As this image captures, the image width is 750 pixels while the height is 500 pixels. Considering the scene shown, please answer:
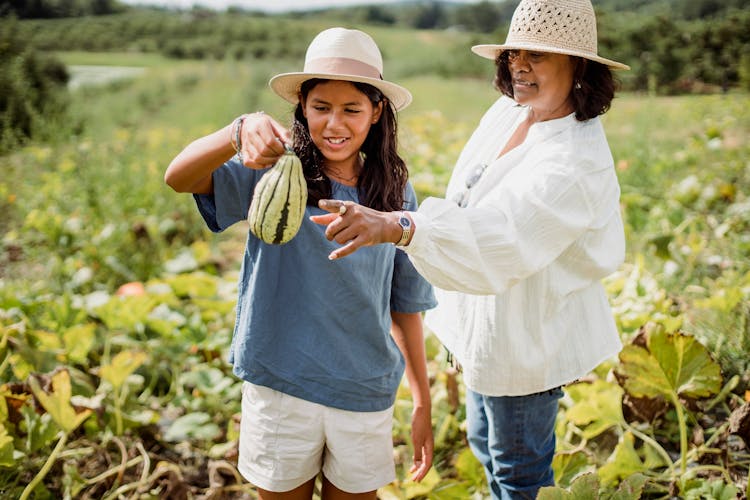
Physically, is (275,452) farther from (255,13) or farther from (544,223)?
(255,13)

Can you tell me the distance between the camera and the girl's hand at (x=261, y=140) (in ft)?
4.34

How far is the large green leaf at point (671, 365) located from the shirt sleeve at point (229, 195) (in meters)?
1.34

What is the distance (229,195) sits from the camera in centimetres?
161

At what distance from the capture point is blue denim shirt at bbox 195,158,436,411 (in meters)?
1.65

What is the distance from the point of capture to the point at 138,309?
288 cm

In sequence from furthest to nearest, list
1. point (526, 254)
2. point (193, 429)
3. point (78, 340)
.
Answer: point (78, 340) < point (193, 429) < point (526, 254)

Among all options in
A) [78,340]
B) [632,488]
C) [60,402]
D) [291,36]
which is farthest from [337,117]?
[291,36]

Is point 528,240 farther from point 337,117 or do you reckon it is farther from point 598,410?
point 598,410

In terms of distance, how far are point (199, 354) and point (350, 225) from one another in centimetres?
216

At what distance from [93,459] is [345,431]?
1.41 meters

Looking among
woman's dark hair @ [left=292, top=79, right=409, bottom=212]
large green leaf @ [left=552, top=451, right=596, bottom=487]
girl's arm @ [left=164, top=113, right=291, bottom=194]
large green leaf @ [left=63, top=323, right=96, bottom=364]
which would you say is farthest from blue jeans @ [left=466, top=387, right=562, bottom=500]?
large green leaf @ [left=63, top=323, right=96, bottom=364]

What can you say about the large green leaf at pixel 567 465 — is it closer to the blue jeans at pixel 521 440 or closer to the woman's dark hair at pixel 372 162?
the blue jeans at pixel 521 440

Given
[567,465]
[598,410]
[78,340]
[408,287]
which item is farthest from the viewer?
[78,340]

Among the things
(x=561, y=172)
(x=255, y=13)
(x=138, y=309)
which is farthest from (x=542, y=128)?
(x=255, y=13)
